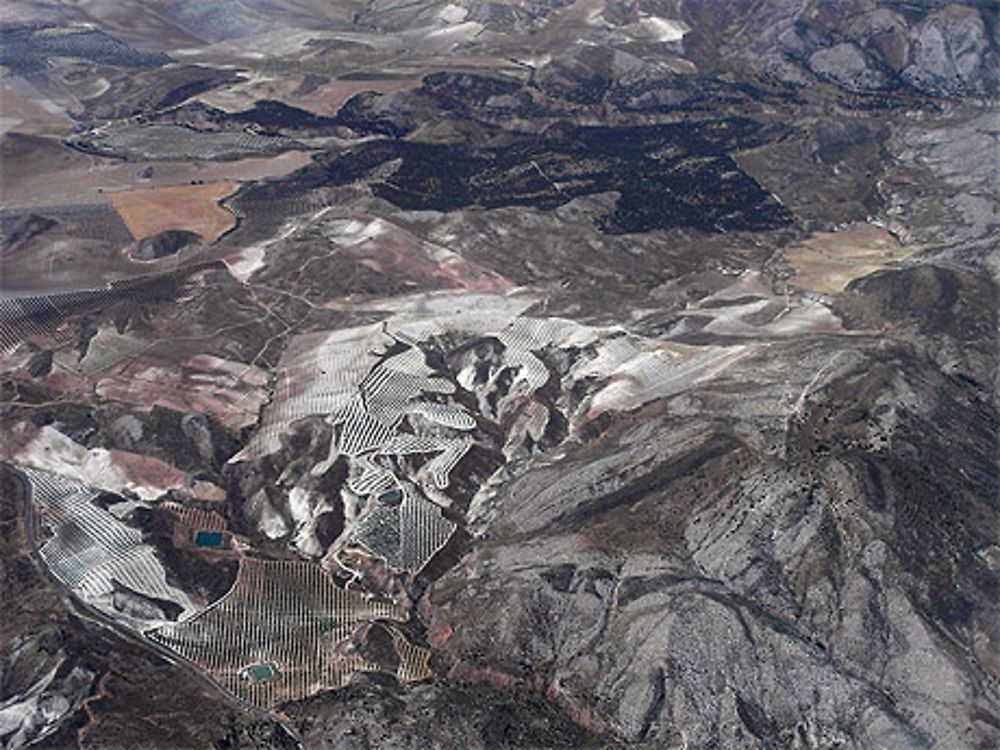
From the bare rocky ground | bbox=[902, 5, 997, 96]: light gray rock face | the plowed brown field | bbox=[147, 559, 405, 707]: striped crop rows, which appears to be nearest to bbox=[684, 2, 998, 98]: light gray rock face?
bbox=[902, 5, 997, 96]: light gray rock face

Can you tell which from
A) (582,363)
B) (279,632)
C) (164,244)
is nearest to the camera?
(279,632)

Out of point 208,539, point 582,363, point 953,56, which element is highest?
point 953,56

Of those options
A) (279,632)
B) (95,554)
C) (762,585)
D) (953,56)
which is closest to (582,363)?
(762,585)

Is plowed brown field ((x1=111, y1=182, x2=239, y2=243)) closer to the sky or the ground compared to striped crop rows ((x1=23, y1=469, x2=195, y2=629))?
closer to the ground

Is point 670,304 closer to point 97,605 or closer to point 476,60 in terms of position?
point 97,605

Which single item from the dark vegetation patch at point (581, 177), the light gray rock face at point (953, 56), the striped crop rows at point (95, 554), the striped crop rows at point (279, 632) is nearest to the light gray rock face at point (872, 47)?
the light gray rock face at point (953, 56)

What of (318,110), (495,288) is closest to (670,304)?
(495,288)

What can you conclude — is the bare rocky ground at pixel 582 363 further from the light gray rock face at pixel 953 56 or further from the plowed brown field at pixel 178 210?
the plowed brown field at pixel 178 210

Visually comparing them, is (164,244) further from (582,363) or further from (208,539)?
(582,363)

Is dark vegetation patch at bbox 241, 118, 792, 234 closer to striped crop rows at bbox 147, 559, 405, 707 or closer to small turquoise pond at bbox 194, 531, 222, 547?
small turquoise pond at bbox 194, 531, 222, 547
